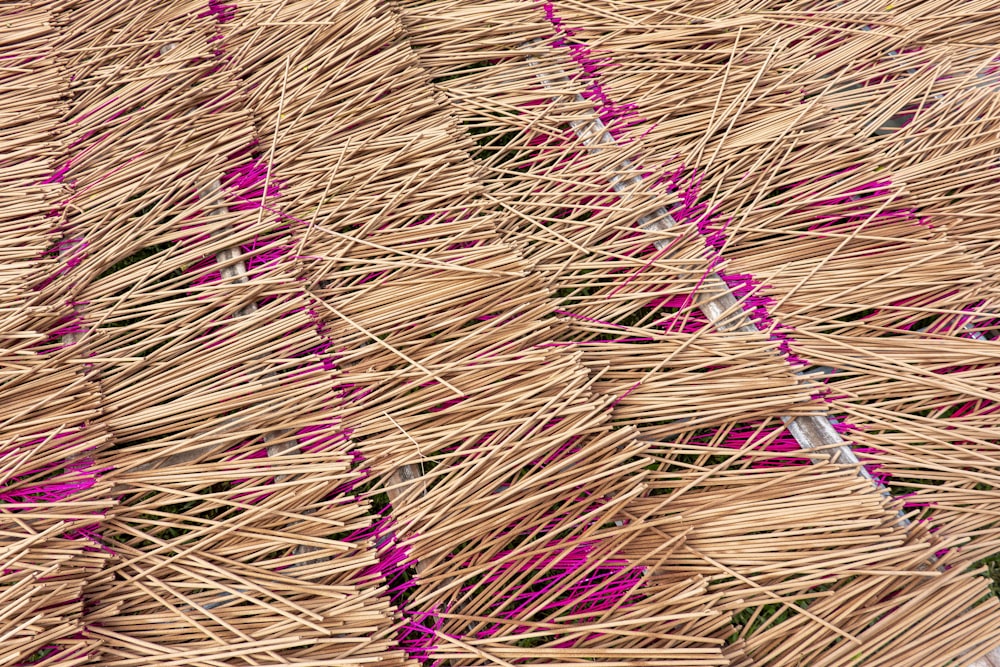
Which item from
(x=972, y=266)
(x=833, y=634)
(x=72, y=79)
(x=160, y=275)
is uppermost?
(x=72, y=79)

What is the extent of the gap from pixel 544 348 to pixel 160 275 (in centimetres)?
82

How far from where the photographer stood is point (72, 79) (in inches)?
67.1

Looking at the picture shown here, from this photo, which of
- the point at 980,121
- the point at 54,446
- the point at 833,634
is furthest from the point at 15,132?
the point at 980,121

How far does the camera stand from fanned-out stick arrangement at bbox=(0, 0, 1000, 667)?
1149 mm

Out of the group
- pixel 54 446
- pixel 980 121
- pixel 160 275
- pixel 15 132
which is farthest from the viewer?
pixel 980 121

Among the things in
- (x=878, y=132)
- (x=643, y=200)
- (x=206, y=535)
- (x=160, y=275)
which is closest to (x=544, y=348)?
(x=643, y=200)

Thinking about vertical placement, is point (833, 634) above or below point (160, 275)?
below

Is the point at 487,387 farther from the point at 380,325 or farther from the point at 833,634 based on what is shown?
the point at 833,634

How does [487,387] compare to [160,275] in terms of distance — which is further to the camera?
[160,275]

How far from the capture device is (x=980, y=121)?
5.82 feet

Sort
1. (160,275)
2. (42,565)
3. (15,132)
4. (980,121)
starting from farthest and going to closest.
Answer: (980,121)
(15,132)
(160,275)
(42,565)

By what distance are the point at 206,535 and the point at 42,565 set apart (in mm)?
239

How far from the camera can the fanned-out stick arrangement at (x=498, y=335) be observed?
3.77 ft

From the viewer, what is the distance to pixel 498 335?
54.6 inches
